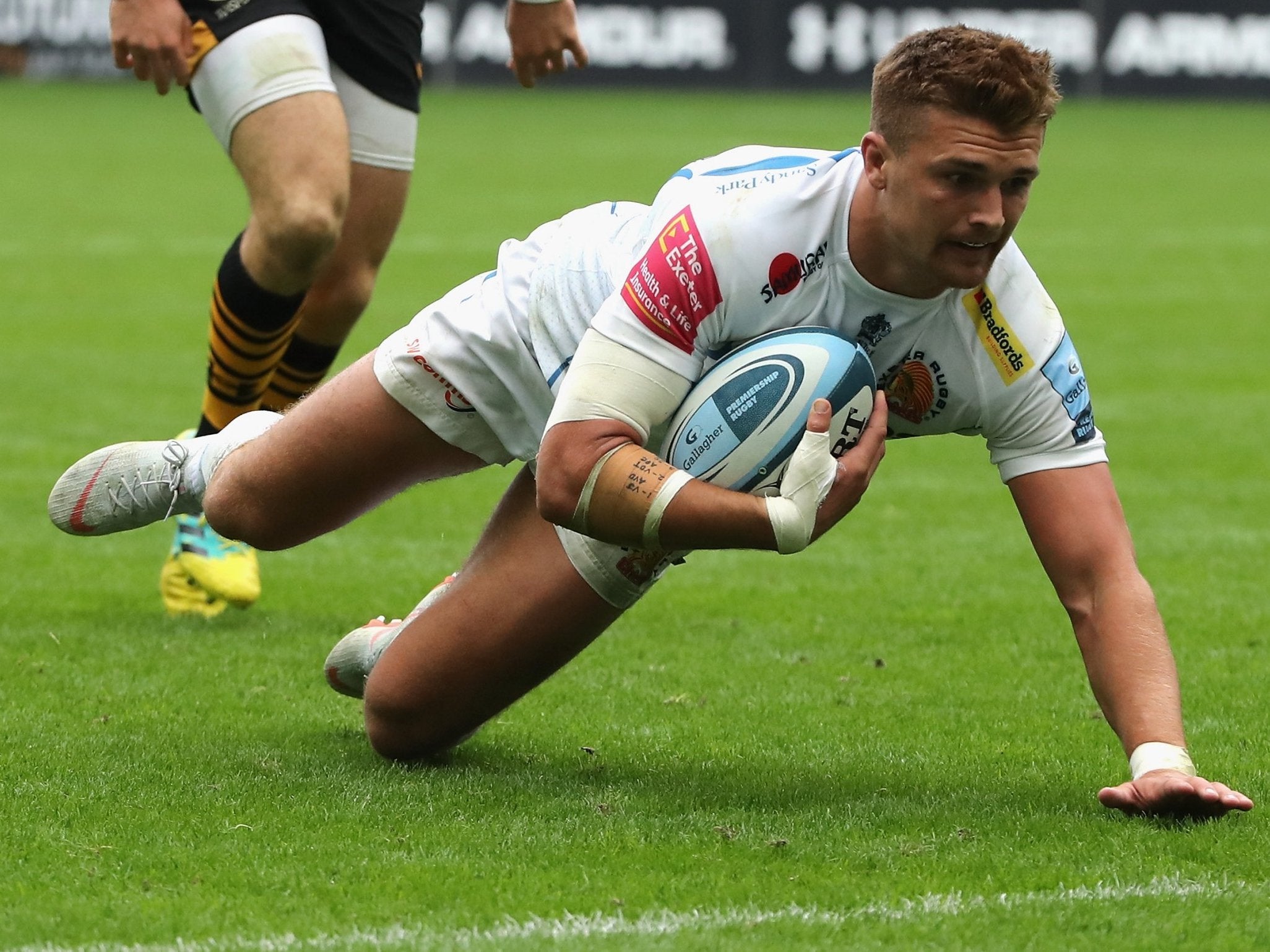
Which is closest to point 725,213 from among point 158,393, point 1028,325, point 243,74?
point 1028,325

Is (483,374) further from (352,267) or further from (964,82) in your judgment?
(352,267)

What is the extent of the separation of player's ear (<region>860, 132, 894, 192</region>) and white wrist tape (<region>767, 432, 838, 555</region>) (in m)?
0.48

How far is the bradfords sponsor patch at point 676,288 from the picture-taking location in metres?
3.83

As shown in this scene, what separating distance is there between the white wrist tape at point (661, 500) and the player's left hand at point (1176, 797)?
92 cm

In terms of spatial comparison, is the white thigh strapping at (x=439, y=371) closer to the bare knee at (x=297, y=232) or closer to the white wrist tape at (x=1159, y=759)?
the bare knee at (x=297, y=232)

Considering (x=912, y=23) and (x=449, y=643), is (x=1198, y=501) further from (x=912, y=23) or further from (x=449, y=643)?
(x=912, y=23)

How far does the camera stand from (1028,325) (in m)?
4.04

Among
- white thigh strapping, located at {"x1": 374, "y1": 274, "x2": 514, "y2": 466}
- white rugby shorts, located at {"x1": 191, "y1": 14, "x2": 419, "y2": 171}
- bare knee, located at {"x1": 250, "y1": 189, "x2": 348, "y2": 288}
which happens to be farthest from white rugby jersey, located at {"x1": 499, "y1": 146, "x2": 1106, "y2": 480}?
white rugby shorts, located at {"x1": 191, "y1": 14, "x2": 419, "y2": 171}

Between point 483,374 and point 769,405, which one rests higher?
point 769,405

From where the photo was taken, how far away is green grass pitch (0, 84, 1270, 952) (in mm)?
3312

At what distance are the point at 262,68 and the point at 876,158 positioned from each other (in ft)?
7.39

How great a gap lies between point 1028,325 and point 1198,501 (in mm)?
3729

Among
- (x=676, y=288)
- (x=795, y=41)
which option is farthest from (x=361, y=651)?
(x=795, y=41)

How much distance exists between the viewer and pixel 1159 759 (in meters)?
3.81
